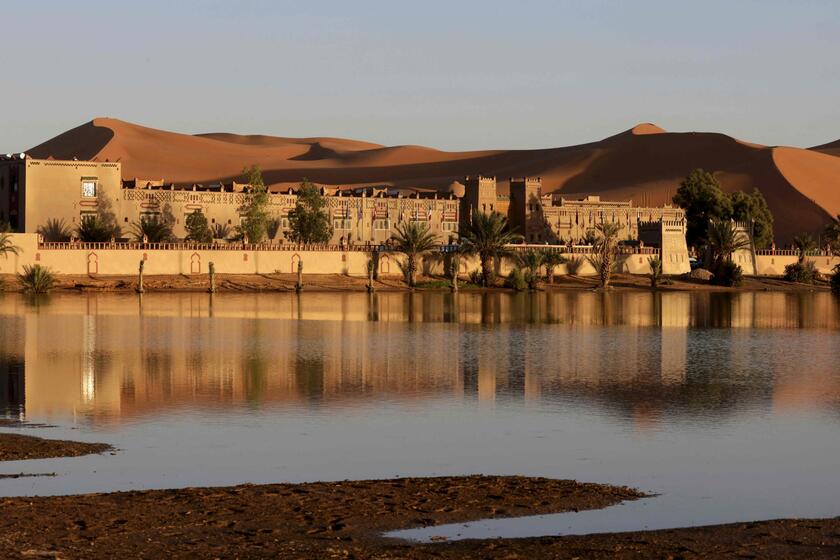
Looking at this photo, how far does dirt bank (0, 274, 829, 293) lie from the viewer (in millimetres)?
81125

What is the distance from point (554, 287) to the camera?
95.9m

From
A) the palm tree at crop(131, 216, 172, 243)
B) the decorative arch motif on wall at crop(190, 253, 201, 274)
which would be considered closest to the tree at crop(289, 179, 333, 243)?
the palm tree at crop(131, 216, 172, 243)

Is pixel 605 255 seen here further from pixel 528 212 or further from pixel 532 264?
pixel 528 212

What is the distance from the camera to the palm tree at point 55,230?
3654 inches

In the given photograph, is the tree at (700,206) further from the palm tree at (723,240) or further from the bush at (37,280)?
the bush at (37,280)

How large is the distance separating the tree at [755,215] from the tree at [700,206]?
2.43 feet

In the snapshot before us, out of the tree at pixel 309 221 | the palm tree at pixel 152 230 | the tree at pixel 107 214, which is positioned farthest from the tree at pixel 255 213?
the tree at pixel 107 214

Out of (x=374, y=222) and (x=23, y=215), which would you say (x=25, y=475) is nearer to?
(x=23, y=215)

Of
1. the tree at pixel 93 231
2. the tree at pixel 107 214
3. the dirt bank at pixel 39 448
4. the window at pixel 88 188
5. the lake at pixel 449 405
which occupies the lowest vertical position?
the lake at pixel 449 405

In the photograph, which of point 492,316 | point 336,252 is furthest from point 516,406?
point 336,252

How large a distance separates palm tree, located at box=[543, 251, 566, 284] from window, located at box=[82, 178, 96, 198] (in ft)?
104

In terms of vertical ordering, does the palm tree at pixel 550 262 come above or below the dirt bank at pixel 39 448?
above

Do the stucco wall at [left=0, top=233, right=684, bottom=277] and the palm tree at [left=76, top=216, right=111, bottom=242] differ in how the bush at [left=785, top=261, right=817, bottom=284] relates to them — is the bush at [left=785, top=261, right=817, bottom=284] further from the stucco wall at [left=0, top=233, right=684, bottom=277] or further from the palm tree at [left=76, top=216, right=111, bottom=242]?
the palm tree at [left=76, top=216, right=111, bottom=242]

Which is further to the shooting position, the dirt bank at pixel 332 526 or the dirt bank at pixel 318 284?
the dirt bank at pixel 318 284
